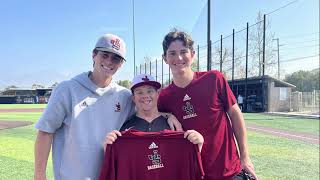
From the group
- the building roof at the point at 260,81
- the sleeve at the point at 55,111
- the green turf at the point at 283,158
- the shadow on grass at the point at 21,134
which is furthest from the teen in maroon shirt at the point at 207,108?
the building roof at the point at 260,81

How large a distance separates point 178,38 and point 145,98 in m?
0.65

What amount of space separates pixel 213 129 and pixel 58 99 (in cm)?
135

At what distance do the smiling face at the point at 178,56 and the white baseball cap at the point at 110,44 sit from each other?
0.54 m

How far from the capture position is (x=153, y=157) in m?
3.15

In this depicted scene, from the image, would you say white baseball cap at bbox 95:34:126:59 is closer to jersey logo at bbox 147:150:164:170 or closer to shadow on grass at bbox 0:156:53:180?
jersey logo at bbox 147:150:164:170

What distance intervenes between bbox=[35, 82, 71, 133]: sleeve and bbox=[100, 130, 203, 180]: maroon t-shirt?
46 cm

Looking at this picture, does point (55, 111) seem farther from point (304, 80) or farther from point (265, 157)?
point (304, 80)

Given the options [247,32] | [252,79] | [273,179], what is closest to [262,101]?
[252,79]

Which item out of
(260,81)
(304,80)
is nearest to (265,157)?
(260,81)

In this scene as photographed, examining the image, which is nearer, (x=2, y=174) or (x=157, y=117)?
(x=157, y=117)

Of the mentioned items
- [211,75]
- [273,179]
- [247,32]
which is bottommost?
[273,179]

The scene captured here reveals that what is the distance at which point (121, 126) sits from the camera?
3.24 m

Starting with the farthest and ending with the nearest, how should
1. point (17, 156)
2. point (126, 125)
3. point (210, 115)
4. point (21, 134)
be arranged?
point (21, 134) → point (17, 156) → point (210, 115) → point (126, 125)

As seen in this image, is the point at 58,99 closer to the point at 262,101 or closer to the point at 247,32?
the point at 262,101
